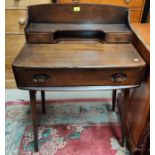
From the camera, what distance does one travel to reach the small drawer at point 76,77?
1030 mm

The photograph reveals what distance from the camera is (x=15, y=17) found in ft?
5.81

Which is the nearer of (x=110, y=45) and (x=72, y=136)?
(x=110, y=45)

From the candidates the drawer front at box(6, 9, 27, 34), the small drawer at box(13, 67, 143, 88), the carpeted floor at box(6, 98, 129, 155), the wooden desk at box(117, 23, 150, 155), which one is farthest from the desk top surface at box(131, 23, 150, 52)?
the drawer front at box(6, 9, 27, 34)

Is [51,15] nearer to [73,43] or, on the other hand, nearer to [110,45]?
[73,43]

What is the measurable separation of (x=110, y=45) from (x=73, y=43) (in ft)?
0.79

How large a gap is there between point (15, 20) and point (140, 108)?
1.33 metres

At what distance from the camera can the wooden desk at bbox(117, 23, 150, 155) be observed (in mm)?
1125

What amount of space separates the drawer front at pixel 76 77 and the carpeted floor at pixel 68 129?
1.90 feet

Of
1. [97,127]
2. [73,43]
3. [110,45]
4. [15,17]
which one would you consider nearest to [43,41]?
[73,43]

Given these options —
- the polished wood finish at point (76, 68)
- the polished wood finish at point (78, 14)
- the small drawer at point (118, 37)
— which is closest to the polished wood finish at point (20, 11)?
the polished wood finish at point (78, 14)

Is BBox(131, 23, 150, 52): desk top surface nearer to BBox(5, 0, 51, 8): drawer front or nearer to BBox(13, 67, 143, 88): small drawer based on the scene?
BBox(13, 67, 143, 88): small drawer

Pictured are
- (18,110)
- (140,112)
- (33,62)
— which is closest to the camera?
(33,62)

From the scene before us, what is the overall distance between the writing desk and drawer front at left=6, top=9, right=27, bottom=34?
488 millimetres

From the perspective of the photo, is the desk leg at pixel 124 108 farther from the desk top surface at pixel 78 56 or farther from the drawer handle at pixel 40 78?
the drawer handle at pixel 40 78
